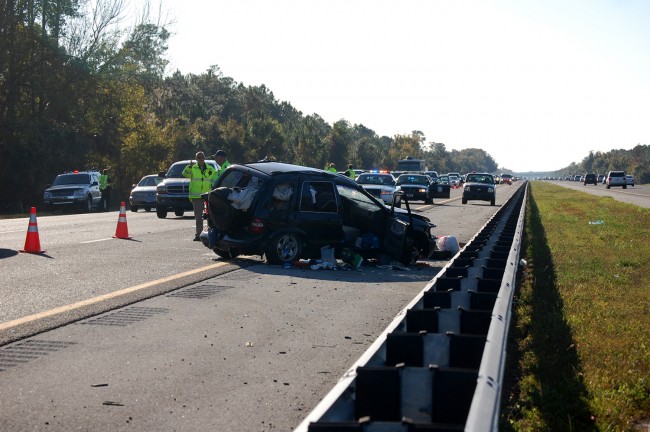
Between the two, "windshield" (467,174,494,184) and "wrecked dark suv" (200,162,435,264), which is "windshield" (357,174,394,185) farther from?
"wrecked dark suv" (200,162,435,264)

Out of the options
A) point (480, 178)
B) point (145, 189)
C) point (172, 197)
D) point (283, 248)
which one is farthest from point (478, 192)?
point (283, 248)

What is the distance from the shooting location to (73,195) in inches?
1491

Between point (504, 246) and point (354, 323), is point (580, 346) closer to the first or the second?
point (354, 323)

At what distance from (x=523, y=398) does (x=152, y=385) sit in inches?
101

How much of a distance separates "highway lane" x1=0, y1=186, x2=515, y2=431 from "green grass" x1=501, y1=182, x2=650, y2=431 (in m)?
1.39

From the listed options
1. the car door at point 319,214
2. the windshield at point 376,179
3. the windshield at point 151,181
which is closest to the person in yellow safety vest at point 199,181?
the car door at point 319,214

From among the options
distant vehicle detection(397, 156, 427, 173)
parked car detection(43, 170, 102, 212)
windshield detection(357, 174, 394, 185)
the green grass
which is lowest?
parked car detection(43, 170, 102, 212)

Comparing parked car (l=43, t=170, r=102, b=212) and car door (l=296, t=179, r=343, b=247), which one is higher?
car door (l=296, t=179, r=343, b=247)

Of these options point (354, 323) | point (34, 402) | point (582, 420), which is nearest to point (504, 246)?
point (354, 323)

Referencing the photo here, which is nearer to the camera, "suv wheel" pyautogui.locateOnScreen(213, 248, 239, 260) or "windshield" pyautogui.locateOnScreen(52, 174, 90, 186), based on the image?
"suv wheel" pyautogui.locateOnScreen(213, 248, 239, 260)

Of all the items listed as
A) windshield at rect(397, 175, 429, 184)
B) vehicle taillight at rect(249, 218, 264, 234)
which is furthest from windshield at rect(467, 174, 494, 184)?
vehicle taillight at rect(249, 218, 264, 234)

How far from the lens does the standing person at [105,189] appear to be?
128 feet

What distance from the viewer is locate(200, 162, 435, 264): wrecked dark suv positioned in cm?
1415

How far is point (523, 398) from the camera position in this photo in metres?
6.01
